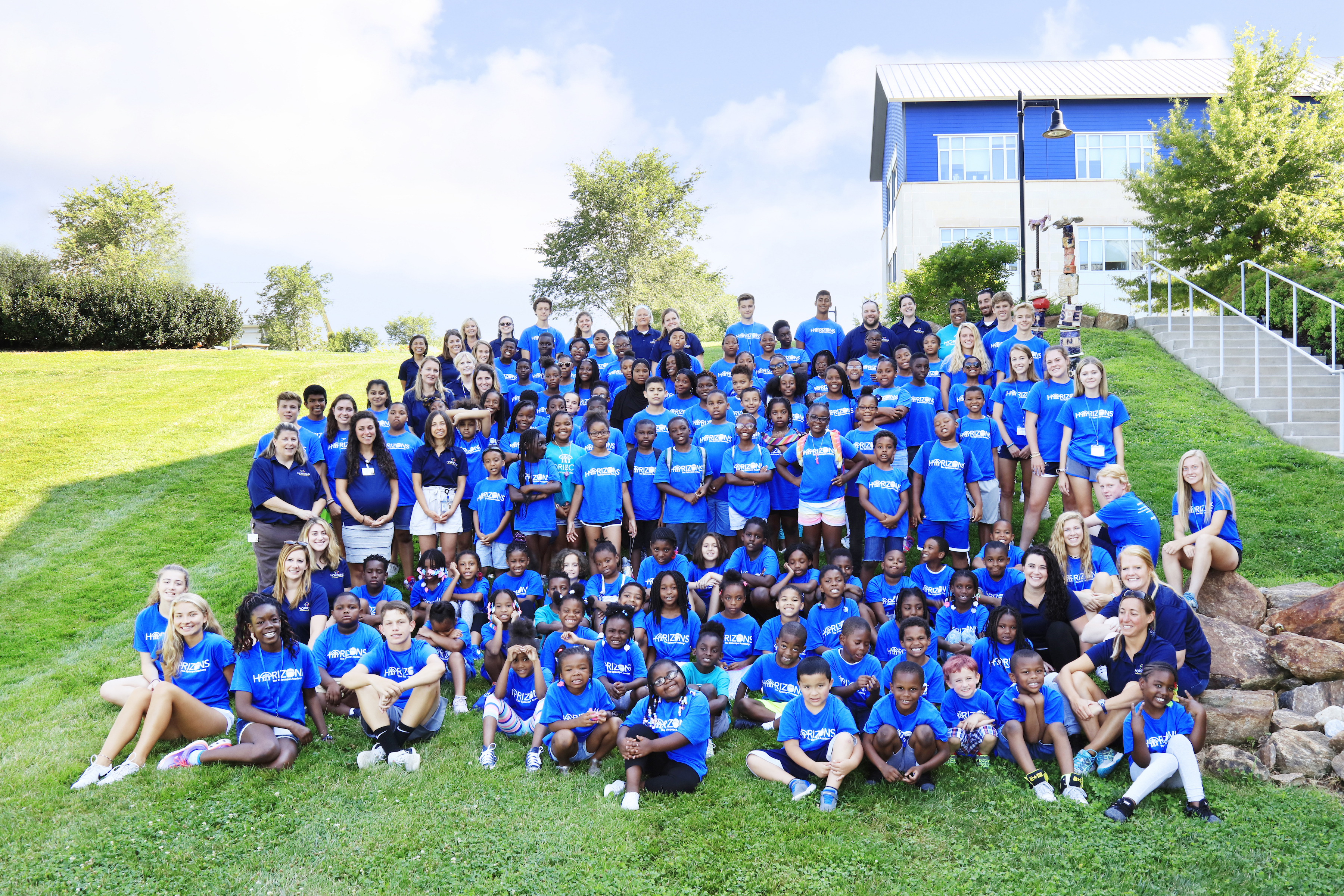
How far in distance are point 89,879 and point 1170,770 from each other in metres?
6.23

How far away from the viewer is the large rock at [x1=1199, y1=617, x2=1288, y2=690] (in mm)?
6160

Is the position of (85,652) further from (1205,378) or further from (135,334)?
(135,334)

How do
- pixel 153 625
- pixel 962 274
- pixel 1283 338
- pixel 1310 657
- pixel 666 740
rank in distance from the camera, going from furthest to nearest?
pixel 962 274, pixel 1283 338, pixel 153 625, pixel 1310 657, pixel 666 740

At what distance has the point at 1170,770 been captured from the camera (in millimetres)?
5113

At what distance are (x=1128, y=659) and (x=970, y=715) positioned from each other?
1.11 metres

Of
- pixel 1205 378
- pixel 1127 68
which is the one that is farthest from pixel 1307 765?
pixel 1127 68

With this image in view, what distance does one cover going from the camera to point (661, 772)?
18.2ft

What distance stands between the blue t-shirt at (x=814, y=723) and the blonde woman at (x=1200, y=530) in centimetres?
335

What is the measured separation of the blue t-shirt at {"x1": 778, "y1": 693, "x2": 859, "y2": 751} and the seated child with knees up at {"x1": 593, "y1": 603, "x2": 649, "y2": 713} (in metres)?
1.11

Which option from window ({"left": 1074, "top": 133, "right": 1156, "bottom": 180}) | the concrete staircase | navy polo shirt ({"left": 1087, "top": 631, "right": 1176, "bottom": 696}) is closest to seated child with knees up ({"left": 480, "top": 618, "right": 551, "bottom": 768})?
navy polo shirt ({"left": 1087, "top": 631, "right": 1176, "bottom": 696})

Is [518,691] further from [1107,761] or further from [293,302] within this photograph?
[293,302]

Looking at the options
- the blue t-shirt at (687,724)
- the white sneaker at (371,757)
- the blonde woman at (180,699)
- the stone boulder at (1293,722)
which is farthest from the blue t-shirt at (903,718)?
the blonde woman at (180,699)

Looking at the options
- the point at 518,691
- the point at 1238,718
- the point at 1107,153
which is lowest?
the point at 1238,718

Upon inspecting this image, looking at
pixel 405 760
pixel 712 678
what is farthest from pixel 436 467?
pixel 712 678
